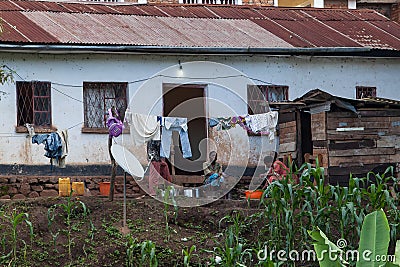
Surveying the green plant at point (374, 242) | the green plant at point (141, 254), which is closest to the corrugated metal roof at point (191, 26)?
the green plant at point (141, 254)

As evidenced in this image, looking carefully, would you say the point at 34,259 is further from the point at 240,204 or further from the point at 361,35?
the point at 361,35

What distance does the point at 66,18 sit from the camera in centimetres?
1967

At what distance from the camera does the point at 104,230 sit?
466 inches

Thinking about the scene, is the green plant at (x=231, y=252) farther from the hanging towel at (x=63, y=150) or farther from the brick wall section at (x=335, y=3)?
the brick wall section at (x=335, y=3)

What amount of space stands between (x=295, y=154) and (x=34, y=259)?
26.0ft

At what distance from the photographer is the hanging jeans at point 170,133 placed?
17297 millimetres

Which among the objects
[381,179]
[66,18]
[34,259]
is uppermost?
[66,18]

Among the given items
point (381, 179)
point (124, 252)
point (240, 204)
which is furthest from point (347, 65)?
point (124, 252)

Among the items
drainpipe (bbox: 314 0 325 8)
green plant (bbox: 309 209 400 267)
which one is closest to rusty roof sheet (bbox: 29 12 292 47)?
drainpipe (bbox: 314 0 325 8)

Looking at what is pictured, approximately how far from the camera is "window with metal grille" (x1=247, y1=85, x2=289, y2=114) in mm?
19198

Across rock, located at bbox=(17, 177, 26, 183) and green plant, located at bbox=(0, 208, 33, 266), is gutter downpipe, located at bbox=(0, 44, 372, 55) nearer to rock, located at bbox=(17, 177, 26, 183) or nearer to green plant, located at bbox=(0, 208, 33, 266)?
rock, located at bbox=(17, 177, 26, 183)

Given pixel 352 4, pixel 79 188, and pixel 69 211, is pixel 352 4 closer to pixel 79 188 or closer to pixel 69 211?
pixel 79 188

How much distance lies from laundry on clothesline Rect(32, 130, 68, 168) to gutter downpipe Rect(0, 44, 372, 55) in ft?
6.45

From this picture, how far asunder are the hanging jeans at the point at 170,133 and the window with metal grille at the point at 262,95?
2288 mm
